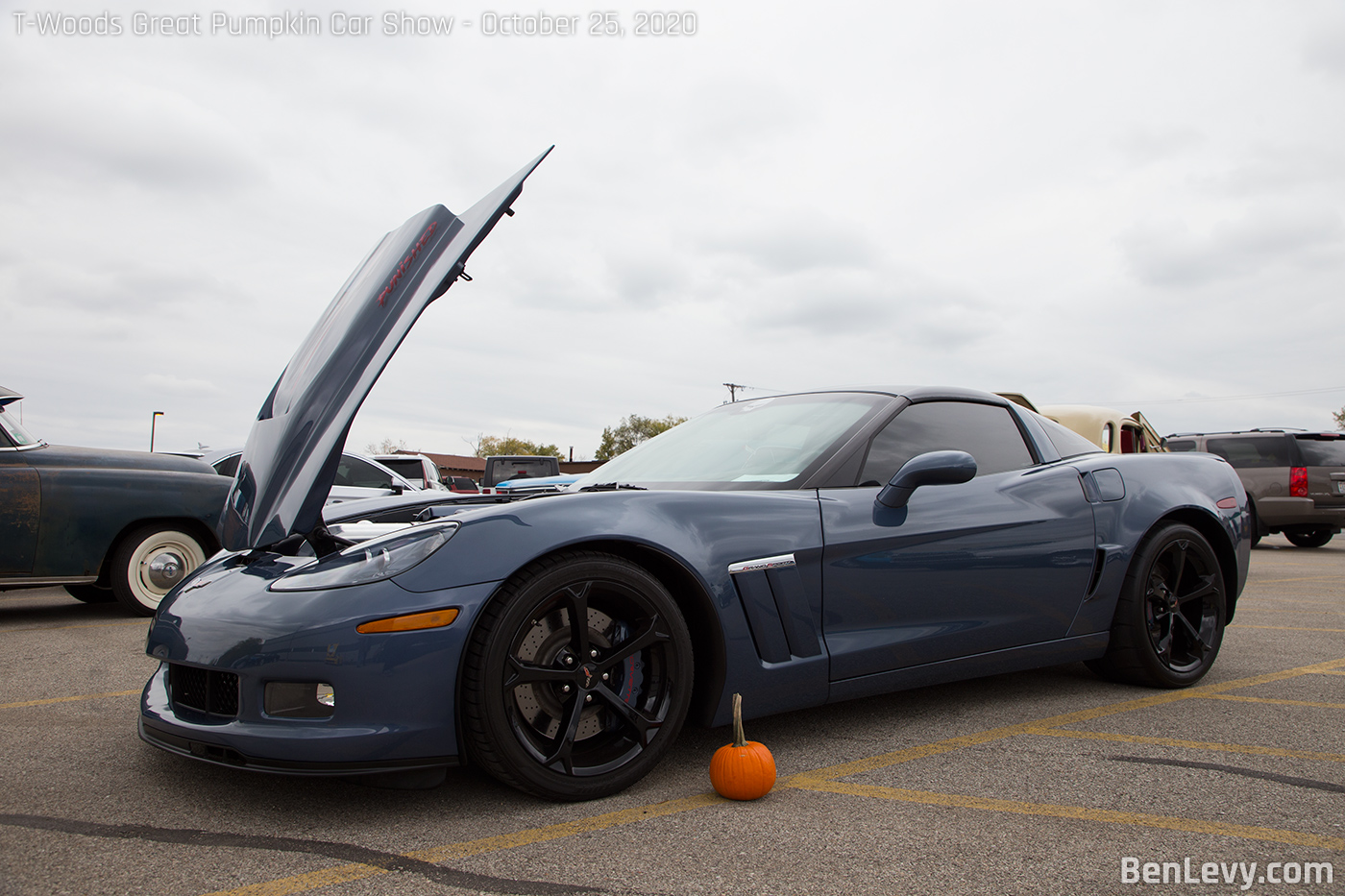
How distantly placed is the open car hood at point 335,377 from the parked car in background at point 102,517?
12.1 ft

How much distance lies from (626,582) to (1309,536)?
15737 mm

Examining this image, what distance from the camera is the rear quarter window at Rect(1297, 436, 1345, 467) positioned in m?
12.8

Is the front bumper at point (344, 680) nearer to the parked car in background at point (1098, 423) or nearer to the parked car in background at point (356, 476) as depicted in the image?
the parked car in background at point (356, 476)

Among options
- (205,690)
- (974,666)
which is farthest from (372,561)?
(974,666)

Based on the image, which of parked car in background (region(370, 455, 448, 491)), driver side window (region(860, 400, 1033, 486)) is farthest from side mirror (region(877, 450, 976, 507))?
parked car in background (region(370, 455, 448, 491))

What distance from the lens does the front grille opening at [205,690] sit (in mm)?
2385

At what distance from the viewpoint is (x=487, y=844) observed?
219 cm

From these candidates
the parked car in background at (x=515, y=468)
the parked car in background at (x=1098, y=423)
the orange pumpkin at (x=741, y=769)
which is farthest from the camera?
the parked car in background at (x=515, y=468)

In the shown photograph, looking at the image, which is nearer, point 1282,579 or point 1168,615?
point 1168,615

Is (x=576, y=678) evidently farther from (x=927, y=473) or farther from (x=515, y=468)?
(x=515, y=468)

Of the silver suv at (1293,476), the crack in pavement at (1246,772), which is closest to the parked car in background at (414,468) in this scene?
the crack in pavement at (1246,772)

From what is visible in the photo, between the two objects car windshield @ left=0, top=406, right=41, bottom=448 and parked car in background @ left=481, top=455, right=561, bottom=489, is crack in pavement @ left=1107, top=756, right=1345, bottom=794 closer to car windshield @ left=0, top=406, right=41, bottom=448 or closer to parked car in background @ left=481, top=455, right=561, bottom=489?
car windshield @ left=0, top=406, right=41, bottom=448

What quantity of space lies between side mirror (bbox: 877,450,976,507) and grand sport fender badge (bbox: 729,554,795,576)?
0.48 m

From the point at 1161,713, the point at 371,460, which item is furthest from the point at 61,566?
the point at 1161,713
